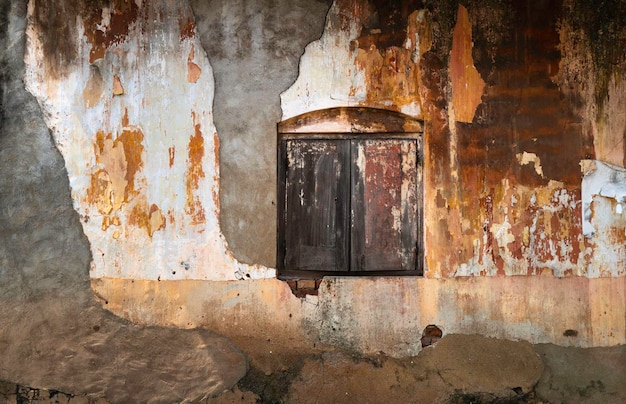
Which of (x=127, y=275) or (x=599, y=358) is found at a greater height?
(x=127, y=275)

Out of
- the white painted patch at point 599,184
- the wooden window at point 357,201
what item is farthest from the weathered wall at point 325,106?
the wooden window at point 357,201

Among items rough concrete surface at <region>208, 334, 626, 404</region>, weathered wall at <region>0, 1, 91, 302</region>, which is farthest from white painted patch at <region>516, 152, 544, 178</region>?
weathered wall at <region>0, 1, 91, 302</region>

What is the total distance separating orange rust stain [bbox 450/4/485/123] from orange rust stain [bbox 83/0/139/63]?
7.19ft

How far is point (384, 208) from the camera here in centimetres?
400

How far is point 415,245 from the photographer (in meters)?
3.99

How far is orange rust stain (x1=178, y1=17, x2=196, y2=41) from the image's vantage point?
3988 millimetres

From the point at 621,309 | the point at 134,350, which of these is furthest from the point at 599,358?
the point at 134,350

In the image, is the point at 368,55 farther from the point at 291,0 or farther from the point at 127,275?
the point at 127,275

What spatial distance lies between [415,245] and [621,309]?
1.39 m

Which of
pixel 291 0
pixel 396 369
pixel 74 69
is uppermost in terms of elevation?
pixel 291 0

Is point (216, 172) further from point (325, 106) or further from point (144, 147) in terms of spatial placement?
point (325, 106)

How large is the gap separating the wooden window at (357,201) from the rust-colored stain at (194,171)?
1.79ft

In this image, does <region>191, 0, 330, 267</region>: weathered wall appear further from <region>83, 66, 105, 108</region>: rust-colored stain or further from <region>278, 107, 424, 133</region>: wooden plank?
<region>83, 66, 105, 108</region>: rust-colored stain

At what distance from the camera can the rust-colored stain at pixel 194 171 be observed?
396 centimetres
